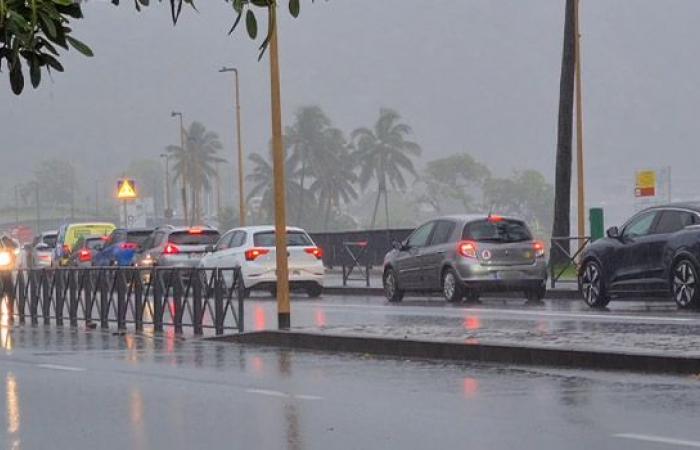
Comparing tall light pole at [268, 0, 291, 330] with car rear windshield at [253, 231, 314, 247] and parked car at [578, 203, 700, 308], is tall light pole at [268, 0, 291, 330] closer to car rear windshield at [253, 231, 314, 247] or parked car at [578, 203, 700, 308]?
parked car at [578, 203, 700, 308]

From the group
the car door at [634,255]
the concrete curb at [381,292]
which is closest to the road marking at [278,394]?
the car door at [634,255]

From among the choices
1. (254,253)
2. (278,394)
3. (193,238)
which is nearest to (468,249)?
(254,253)

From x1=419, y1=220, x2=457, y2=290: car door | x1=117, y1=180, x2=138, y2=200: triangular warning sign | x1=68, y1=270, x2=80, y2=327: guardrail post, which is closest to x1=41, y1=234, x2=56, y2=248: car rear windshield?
x1=117, y1=180, x2=138, y2=200: triangular warning sign

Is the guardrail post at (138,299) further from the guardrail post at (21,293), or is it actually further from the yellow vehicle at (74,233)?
the yellow vehicle at (74,233)

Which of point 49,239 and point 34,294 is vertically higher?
point 49,239

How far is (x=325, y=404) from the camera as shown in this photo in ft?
45.4

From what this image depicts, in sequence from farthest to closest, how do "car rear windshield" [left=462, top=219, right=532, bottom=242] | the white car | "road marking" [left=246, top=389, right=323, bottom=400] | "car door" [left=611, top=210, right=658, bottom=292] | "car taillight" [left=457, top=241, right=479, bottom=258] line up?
the white car < "car rear windshield" [left=462, top=219, right=532, bottom=242] < "car taillight" [left=457, top=241, right=479, bottom=258] < "car door" [left=611, top=210, right=658, bottom=292] < "road marking" [left=246, top=389, right=323, bottom=400]

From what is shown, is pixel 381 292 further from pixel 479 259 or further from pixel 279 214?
pixel 279 214

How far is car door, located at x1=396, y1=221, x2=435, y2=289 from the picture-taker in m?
32.6

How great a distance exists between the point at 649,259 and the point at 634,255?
17.4 inches

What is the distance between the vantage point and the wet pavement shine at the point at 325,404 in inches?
449

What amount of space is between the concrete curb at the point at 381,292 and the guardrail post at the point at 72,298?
8.23 m

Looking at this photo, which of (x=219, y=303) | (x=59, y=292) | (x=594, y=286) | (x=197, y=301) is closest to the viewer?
(x=219, y=303)

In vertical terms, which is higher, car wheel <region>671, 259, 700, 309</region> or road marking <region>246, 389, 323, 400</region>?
car wheel <region>671, 259, 700, 309</region>
